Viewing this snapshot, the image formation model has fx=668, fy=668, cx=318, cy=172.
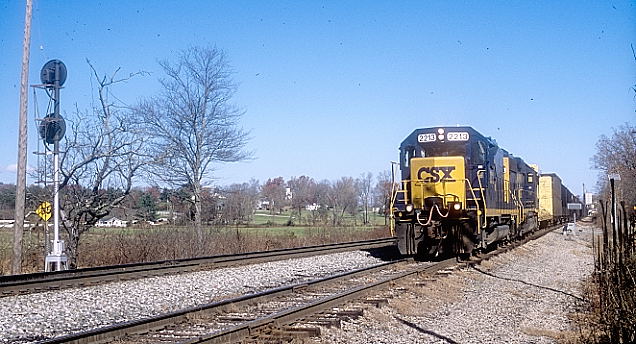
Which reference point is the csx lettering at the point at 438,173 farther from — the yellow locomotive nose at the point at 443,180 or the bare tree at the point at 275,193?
the bare tree at the point at 275,193

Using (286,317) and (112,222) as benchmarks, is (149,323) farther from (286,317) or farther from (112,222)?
(112,222)

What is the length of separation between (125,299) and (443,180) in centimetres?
953

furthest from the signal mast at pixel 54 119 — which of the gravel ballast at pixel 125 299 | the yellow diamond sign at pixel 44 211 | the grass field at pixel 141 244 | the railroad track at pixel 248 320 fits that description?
the railroad track at pixel 248 320

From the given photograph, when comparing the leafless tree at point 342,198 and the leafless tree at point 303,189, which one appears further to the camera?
the leafless tree at point 303,189

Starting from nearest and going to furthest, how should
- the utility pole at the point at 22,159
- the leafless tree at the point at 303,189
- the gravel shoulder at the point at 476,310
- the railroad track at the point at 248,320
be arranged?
the railroad track at the point at 248,320, the gravel shoulder at the point at 476,310, the utility pole at the point at 22,159, the leafless tree at the point at 303,189

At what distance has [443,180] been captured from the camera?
17.9m

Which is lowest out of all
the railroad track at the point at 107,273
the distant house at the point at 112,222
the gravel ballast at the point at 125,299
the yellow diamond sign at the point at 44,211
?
the gravel ballast at the point at 125,299

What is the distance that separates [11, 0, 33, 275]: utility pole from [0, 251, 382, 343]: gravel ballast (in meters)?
4.21

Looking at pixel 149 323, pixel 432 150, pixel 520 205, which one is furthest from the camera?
pixel 520 205

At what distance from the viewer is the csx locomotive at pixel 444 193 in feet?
58.3

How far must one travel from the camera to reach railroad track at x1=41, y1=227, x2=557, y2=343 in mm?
7613

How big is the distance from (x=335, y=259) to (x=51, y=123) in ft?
29.4

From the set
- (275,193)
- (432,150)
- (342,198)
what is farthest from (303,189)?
(432,150)

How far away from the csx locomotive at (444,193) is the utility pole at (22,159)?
9.58 meters
